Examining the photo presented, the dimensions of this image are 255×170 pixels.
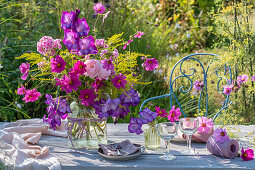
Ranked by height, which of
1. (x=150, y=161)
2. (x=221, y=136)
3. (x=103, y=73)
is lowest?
(x=150, y=161)

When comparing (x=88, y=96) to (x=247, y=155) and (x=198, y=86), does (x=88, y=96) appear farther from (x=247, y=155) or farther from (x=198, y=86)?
(x=198, y=86)

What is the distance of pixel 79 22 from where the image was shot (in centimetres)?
163

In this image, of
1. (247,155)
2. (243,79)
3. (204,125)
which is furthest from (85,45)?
(243,79)

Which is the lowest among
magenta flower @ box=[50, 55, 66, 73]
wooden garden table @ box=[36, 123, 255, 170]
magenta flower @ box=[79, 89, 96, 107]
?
wooden garden table @ box=[36, 123, 255, 170]

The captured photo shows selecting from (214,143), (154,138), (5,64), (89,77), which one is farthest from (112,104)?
(5,64)

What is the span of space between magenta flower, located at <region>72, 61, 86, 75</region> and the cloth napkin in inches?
16.6

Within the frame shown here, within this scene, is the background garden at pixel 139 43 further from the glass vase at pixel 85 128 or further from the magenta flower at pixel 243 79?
the glass vase at pixel 85 128

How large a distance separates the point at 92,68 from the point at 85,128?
350 millimetres

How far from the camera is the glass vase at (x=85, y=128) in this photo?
1.82m

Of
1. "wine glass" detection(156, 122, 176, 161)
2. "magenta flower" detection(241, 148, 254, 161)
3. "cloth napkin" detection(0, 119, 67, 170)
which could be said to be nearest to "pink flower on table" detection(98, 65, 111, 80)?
"wine glass" detection(156, 122, 176, 161)

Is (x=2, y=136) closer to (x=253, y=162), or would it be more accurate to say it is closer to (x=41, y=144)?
(x=41, y=144)

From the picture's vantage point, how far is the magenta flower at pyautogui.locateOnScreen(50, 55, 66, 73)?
1.61m

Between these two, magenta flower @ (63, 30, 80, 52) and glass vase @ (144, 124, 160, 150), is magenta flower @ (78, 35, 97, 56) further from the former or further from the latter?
glass vase @ (144, 124, 160, 150)

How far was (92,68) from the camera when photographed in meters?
1.65
